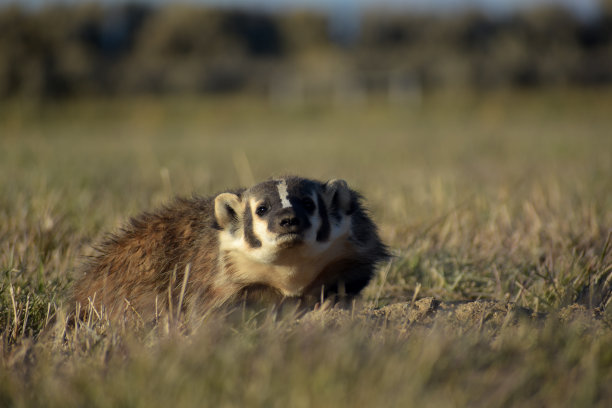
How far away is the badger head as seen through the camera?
2846 millimetres

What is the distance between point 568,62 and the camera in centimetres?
3669

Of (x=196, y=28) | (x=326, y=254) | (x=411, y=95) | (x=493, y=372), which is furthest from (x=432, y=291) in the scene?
(x=196, y=28)

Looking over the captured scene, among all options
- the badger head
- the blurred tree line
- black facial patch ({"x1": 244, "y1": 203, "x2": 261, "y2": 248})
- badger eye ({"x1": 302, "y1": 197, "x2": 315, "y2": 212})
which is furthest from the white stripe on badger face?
the blurred tree line

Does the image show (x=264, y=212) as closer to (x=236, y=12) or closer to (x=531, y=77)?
(x=531, y=77)

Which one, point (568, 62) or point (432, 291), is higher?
point (568, 62)

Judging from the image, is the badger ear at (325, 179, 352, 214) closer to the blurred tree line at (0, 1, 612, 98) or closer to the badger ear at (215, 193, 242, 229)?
the badger ear at (215, 193, 242, 229)

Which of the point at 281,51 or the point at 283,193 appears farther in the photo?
the point at 281,51

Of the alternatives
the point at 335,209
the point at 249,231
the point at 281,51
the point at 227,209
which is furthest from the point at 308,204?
the point at 281,51

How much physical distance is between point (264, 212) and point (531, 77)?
3665cm

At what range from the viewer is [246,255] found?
3.06m

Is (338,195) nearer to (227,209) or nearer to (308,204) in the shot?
(308,204)

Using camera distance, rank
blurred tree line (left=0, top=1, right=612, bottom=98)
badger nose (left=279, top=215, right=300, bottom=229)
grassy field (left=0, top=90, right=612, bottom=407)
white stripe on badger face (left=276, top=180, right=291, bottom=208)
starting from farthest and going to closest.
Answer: blurred tree line (left=0, top=1, right=612, bottom=98) → white stripe on badger face (left=276, top=180, right=291, bottom=208) → badger nose (left=279, top=215, right=300, bottom=229) → grassy field (left=0, top=90, right=612, bottom=407)

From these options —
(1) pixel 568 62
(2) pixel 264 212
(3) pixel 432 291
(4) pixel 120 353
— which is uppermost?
(1) pixel 568 62

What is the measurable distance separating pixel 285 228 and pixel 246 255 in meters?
0.38
